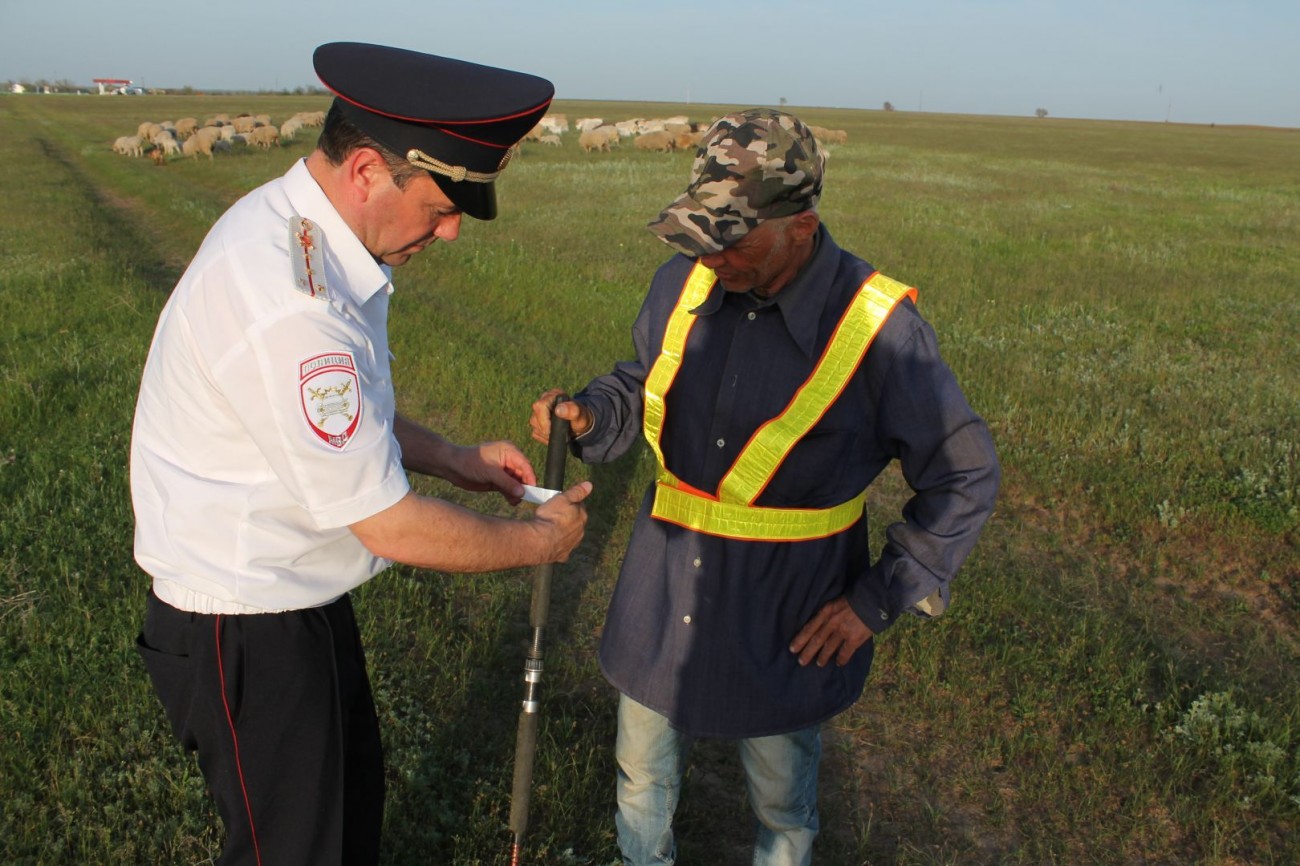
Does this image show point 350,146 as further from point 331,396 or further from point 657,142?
point 657,142

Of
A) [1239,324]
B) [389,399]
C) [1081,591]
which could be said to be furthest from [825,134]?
[389,399]

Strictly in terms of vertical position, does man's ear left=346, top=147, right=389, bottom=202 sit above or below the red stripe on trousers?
above

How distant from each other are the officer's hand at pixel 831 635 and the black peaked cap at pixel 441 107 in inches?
60.2

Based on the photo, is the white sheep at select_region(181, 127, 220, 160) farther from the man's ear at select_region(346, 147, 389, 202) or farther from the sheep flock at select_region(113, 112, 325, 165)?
the man's ear at select_region(346, 147, 389, 202)

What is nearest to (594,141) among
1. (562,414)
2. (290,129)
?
(290,129)

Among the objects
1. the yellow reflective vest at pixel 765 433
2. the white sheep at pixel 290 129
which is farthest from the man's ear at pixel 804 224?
the white sheep at pixel 290 129

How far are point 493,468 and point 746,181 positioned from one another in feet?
4.22

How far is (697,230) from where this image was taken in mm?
2689

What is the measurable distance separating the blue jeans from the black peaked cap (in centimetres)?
170


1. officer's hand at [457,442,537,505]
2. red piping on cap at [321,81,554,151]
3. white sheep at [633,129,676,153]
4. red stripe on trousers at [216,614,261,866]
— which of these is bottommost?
white sheep at [633,129,676,153]

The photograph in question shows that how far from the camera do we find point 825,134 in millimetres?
52625

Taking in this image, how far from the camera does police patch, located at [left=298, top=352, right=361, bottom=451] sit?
2.12 m

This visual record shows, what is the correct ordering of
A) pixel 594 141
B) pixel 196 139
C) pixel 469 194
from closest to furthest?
1. pixel 469 194
2. pixel 196 139
3. pixel 594 141

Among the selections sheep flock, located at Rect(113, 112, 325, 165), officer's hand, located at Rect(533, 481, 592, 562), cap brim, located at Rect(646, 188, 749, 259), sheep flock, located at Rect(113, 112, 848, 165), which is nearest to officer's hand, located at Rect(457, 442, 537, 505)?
officer's hand, located at Rect(533, 481, 592, 562)
